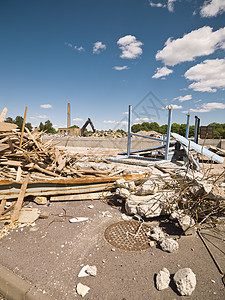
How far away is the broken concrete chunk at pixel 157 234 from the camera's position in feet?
8.09

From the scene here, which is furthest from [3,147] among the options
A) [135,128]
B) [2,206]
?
[135,128]

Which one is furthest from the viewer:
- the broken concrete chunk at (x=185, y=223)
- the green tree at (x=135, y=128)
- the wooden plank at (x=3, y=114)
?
the green tree at (x=135, y=128)

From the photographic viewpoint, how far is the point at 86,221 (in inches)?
119

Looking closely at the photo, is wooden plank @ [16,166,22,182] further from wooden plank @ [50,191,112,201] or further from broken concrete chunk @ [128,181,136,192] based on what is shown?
broken concrete chunk @ [128,181,136,192]

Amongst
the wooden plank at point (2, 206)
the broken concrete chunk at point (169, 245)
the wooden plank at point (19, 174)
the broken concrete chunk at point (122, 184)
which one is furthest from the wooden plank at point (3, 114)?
the broken concrete chunk at point (169, 245)

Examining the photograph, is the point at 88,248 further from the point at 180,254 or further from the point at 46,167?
the point at 46,167

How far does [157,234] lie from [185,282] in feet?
2.78

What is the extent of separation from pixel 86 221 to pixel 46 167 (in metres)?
1.87

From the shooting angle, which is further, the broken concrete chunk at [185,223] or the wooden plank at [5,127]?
the wooden plank at [5,127]

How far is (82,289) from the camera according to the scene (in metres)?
1.70

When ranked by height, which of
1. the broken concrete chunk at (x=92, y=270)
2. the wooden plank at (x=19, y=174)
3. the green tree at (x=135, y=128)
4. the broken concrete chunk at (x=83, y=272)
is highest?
the green tree at (x=135, y=128)

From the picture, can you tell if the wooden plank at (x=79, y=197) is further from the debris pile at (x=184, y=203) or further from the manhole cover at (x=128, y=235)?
the manhole cover at (x=128, y=235)

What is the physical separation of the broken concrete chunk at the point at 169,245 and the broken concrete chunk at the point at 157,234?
0.13 metres

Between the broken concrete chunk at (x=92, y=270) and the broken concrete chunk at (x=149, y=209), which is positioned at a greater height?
the broken concrete chunk at (x=149, y=209)
